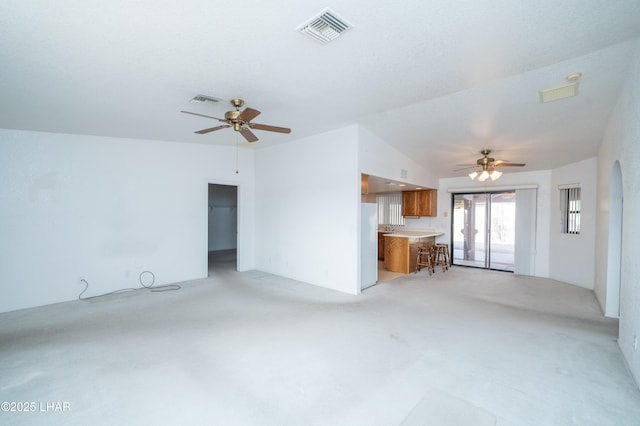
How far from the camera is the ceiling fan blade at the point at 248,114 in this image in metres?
3.09

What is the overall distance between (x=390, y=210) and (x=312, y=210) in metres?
4.03

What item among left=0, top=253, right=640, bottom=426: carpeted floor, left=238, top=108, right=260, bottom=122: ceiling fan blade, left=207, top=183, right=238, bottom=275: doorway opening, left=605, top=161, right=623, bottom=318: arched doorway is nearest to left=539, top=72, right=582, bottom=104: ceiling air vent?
left=605, top=161, right=623, bottom=318: arched doorway

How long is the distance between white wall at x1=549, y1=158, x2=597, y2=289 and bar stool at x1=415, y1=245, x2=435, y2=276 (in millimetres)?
2571

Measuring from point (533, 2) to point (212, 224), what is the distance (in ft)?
35.0

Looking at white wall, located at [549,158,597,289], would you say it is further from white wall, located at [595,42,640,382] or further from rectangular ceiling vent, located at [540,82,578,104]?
rectangular ceiling vent, located at [540,82,578,104]

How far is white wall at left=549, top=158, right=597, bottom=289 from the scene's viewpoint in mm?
5426

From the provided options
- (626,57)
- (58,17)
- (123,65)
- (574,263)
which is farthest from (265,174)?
(574,263)

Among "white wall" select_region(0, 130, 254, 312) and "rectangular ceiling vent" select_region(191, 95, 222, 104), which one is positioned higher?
"rectangular ceiling vent" select_region(191, 95, 222, 104)

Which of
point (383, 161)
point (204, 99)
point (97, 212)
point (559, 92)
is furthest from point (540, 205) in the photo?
point (97, 212)

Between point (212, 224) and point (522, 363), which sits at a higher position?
point (212, 224)

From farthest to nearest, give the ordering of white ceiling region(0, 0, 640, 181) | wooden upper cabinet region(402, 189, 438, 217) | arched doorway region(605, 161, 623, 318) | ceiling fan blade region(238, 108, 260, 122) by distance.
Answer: wooden upper cabinet region(402, 189, 438, 217), arched doorway region(605, 161, 623, 318), ceiling fan blade region(238, 108, 260, 122), white ceiling region(0, 0, 640, 181)

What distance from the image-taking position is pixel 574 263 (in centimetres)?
580

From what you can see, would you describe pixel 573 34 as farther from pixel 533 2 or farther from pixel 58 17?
pixel 58 17

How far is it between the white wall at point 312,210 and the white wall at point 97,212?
120 centimetres
